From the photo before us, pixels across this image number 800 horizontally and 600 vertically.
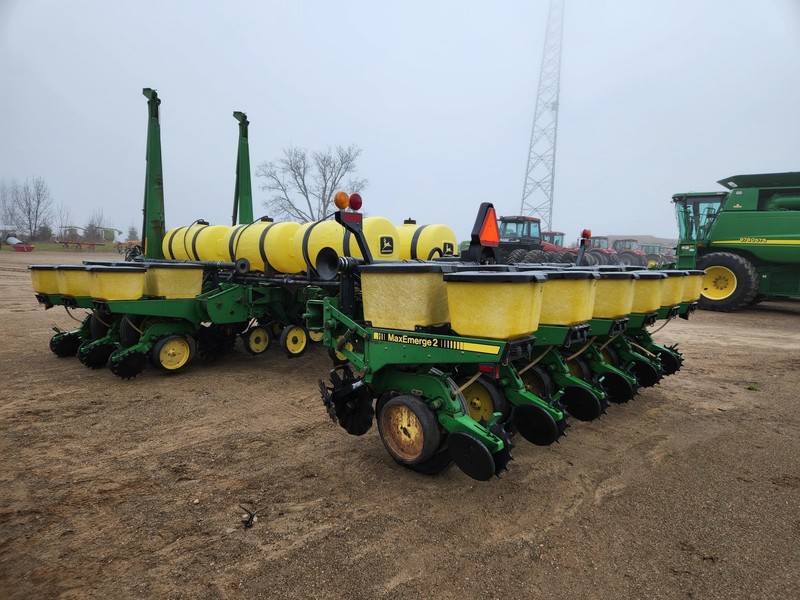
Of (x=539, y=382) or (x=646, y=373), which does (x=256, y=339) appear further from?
(x=646, y=373)

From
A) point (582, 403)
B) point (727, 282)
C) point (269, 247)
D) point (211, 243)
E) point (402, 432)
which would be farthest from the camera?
point (727, 282)

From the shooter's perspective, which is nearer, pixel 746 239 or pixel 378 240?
pixel 378 240

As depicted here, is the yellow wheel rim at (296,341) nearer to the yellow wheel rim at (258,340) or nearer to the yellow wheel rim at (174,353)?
the yellow wheel rim at (258,340)

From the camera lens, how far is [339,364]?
13.2ft

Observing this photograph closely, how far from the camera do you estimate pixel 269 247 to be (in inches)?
260

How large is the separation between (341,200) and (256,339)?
4254mm

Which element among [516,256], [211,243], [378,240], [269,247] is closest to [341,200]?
[378,240]

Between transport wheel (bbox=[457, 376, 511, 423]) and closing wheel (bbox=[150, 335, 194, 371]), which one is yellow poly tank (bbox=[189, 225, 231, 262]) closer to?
closing wheel (bbox=[150, 335, 194, 371])

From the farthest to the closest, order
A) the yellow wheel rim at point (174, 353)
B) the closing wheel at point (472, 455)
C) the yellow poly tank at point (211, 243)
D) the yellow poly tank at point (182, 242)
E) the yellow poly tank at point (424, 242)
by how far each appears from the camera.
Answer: the yellow poly tank at point (182, 242), the yellow poly tank at point (211, 243), the yellow poly tank at point (424, 242), the yellow wheel rim at point (174, 353), the closing wheel at point (472, 455)

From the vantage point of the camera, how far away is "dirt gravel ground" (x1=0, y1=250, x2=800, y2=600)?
2.32 meters

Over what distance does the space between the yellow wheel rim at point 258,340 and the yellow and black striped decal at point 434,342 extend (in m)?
4.10

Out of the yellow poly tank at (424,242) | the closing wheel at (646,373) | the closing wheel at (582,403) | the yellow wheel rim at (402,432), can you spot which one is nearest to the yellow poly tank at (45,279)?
the yellow poly tank at (424,242)

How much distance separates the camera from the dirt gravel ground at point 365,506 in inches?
91.2

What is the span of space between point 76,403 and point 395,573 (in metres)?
4.15
